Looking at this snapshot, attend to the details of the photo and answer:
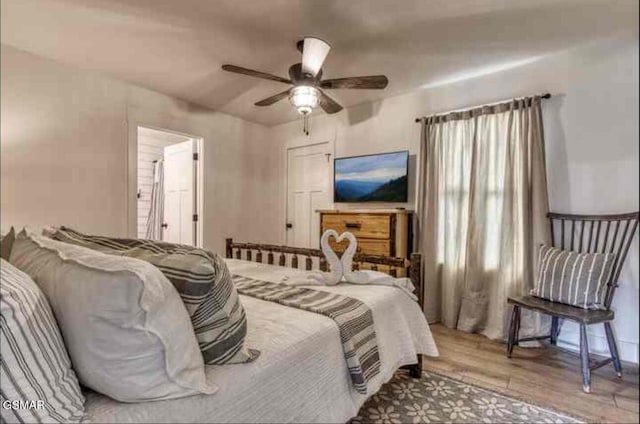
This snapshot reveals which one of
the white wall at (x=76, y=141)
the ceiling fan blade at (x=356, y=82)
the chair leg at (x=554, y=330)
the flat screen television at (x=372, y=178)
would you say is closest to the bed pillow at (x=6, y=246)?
the white wall at (x=76, y=141)

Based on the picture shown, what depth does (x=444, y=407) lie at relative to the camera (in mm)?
1776

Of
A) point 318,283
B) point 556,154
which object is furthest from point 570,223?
point 318,283

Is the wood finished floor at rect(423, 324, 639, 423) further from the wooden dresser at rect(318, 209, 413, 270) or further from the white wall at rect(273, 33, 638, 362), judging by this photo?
the wooden dresser at rect(318, 209, 413, 270)

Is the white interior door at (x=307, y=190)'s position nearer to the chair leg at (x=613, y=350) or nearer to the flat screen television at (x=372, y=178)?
the flat screen television at (x=372, y=178)

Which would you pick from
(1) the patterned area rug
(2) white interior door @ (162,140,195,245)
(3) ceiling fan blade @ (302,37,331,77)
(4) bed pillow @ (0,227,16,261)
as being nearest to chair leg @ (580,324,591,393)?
(1) the patterned area rug

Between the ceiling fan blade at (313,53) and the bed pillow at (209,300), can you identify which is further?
the ceiling fan blade at (313,53)

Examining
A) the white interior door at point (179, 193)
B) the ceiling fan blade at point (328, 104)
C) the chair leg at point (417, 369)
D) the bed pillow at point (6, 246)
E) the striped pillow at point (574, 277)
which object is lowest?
the chair leg at point (417, 369)

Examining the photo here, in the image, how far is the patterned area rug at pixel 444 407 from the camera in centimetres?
168

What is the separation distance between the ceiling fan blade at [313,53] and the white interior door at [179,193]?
2176mm

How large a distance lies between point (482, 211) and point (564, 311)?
40.4 inches

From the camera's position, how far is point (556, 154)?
8.05 feet

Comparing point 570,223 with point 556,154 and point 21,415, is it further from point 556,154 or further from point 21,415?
point 21,415

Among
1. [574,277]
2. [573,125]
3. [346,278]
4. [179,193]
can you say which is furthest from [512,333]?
[179,193]

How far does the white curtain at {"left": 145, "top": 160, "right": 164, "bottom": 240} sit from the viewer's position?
462cm
